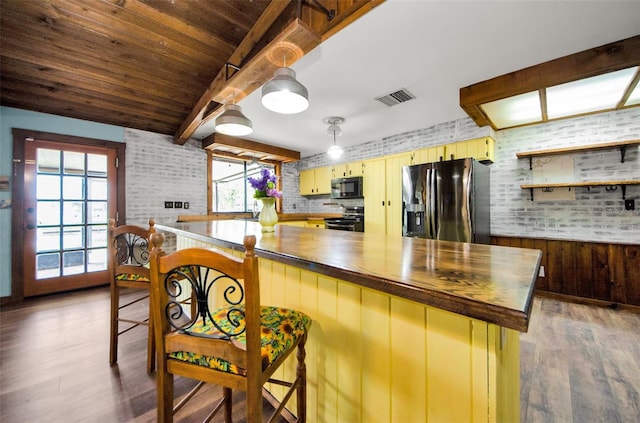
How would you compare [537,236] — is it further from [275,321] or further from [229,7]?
[229,7]

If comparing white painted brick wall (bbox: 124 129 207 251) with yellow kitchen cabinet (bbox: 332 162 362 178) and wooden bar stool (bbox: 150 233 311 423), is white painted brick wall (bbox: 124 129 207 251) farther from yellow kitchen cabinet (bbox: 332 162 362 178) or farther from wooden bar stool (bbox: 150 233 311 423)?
wooden bar stool (bbox: 150 233 311 423)

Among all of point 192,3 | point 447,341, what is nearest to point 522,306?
point 447,341

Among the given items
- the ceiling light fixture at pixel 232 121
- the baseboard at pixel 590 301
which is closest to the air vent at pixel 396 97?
the ceiling light fixture at pixel 232 121

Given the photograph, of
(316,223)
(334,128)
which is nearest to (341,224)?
(316,223)

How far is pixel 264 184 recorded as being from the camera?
6.13 ft

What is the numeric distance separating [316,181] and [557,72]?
427cm

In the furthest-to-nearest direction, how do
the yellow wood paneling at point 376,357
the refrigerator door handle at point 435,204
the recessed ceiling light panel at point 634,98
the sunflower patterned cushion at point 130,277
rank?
the refrigerator door handle at point 435,204, the recessed ceiling light panel at point 634,98, the sunflower patterned cushion at point 130,277, the yellow wood paneling at point 376,357

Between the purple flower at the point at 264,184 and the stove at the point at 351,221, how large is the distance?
9.78ft

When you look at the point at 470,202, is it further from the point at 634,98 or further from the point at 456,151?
the point at 634,98

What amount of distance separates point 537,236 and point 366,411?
3.60 m

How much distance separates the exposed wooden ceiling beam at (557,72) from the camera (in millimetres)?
1906

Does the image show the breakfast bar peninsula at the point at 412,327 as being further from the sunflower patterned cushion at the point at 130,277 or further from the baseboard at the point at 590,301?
the baseboard at the point at 590,301

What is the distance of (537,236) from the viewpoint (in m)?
3.32

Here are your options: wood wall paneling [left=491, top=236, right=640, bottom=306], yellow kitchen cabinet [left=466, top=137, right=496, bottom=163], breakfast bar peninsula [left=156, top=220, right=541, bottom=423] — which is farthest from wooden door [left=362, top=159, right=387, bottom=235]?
breakfast bar peninsula [left=156, top=220, right=541, bottom=423]
